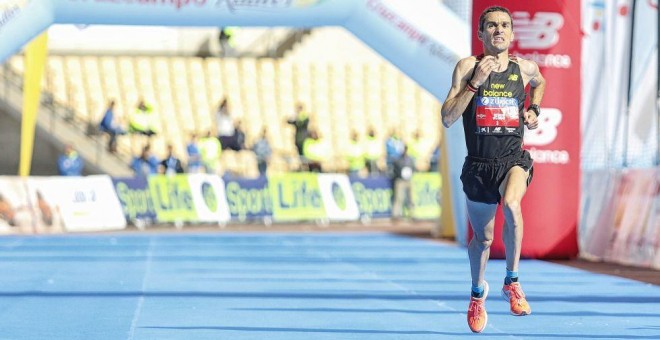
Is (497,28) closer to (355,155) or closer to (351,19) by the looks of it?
(351,19)

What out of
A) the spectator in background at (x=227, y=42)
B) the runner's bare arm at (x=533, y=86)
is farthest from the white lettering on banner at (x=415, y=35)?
the spectator in background at (x=227, y=42)

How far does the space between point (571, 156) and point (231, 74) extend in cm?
1872

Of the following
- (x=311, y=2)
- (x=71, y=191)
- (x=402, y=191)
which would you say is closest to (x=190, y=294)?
(x=311, y=2)

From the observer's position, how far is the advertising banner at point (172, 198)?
26.0 m

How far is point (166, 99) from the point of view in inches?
1286

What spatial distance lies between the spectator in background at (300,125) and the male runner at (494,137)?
20874 millimetres

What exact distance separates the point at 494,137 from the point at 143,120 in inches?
842

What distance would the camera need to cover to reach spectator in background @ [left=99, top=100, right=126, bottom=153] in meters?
28.6

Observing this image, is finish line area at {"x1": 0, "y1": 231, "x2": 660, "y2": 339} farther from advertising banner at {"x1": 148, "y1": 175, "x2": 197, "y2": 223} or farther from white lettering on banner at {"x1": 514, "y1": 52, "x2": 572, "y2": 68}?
advertising banner at {"x1": 148, "y1": 175, "x2": 197, "y2": 223}

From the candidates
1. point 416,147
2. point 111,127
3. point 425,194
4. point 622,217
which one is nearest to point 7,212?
point 111,127

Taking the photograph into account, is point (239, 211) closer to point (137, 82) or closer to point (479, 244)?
point (137, 82)

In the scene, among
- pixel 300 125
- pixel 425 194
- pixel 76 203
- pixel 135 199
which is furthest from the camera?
pixel 300 125

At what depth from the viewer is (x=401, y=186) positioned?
2800 cm

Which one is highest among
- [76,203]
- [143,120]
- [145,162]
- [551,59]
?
[551,59]
